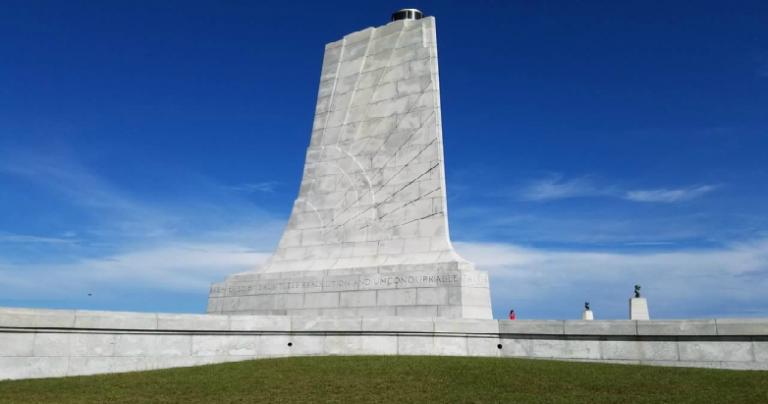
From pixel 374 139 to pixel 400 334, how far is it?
20.9ft

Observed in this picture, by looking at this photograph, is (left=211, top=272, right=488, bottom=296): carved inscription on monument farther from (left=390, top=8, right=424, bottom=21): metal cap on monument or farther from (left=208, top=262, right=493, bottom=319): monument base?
(left=390, top=8, right=424, bottom=21): metal cap on monument

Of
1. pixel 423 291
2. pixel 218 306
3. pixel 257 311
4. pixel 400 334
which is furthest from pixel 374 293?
pixel 218 306

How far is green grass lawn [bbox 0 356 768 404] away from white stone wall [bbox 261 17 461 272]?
16.4 feet

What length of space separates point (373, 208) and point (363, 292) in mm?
2544

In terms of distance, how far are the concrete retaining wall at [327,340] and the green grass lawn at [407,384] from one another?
696mm

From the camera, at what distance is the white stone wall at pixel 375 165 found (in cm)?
1691

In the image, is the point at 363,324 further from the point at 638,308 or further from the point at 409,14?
the point at 638,308

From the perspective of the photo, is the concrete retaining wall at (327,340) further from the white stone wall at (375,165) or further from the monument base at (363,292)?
the white stone wall at (375,165)

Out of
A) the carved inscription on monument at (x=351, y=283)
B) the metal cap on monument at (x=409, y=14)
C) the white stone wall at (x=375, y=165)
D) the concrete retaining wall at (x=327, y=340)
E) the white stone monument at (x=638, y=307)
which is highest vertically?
the metal cap on monument at (x=409, y=14)

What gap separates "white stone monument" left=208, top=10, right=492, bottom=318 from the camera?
51.4ft

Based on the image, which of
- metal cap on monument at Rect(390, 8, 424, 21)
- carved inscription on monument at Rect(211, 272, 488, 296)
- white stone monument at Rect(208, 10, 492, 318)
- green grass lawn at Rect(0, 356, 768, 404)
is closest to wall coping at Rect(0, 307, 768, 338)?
green grass lawn at Rect(0, 356, 768, 404)

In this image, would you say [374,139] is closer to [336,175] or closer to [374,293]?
[336,175]

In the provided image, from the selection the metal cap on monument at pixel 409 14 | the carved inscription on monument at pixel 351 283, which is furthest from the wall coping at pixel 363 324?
the metal cap on monument at pixel 409 14

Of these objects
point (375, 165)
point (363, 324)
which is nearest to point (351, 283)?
point (363, 324)
